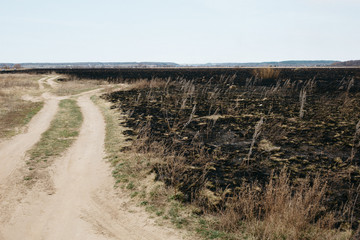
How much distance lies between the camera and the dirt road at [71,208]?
639 centimetres

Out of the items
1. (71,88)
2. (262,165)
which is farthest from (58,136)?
(71,88)

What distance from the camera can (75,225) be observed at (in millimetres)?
6695

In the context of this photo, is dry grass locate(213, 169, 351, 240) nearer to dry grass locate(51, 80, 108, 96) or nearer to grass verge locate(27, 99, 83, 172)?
grass verge locate(27, 99, 83, 172)

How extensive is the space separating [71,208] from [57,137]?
334 inches

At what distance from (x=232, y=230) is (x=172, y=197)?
2447mm

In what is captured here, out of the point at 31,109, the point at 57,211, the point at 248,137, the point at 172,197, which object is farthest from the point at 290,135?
the point at 31,109

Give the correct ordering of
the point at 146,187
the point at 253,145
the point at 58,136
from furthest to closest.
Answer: the point at 58,136
the point at 253,145
the point at 146,187

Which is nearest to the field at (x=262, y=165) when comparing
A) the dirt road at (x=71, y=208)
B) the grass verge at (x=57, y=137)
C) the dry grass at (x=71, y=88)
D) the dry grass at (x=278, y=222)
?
the dry grass at (x=278, y=222)

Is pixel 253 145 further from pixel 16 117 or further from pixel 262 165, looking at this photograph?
pixel 16 117

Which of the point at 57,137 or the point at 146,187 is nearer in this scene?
the point at 146,187

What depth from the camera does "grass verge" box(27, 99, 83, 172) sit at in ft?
37.5

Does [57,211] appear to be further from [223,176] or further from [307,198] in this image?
[307,198]

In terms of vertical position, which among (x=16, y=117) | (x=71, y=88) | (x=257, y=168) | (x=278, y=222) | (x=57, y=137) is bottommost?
(x=257, y=168)

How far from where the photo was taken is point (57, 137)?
1470 cm
